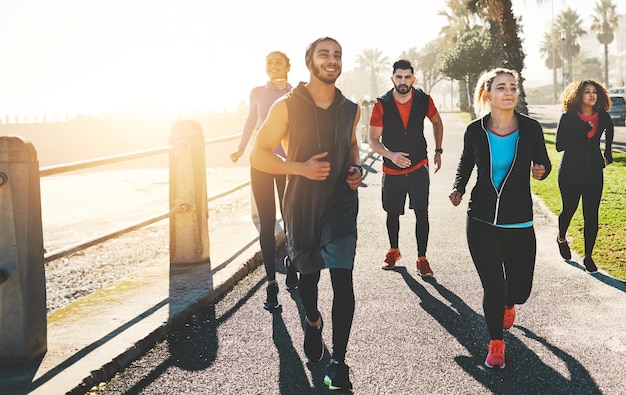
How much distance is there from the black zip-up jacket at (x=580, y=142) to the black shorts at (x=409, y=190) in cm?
137

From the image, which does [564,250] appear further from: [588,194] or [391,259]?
[391,259]

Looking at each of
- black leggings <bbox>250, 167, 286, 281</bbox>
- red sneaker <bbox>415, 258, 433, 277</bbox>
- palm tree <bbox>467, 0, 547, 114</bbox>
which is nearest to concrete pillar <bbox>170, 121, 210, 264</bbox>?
black leggings <bbox>250, 167, 286, 281</bbox>

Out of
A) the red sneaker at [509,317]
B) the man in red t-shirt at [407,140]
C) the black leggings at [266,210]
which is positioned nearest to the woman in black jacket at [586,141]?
the man in red t-shirt at [407,140]

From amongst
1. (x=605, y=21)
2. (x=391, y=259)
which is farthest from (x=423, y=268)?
(x=605, y=21)

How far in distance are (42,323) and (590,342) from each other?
3.33 m

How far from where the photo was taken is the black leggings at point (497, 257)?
158 inches

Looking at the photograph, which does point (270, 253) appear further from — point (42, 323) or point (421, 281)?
point (42, 323)

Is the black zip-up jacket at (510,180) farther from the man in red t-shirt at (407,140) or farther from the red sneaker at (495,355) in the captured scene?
the man in red t-shirt at (407,140)

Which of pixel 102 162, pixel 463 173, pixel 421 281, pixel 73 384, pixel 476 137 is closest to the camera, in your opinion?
pixel 73 384

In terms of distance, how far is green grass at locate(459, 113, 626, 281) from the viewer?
662 cm

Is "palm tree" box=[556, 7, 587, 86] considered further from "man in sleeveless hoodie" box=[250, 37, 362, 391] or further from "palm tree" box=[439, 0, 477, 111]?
Answer: "man in sleeveless hoodie" box=[250, 37, 362, 391]

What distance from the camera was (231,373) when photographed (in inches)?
153

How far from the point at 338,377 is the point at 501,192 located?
4.69 feet

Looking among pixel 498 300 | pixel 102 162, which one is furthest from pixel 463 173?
pixel 102 162
